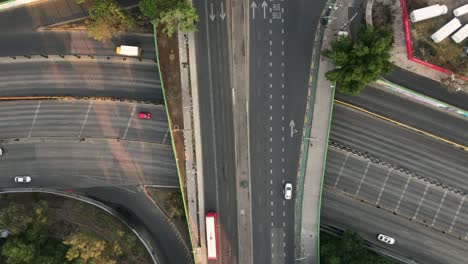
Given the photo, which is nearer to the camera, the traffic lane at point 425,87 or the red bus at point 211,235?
the red bus at point 211,235

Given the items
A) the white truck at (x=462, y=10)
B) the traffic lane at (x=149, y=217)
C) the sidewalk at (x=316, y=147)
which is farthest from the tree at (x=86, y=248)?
the white truck at (x=462, y=10)

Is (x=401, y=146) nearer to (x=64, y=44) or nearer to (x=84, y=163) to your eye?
(x=84, y=163)

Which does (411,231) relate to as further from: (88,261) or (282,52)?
(88,261)

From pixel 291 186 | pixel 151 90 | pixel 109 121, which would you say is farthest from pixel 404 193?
pixel 109 121

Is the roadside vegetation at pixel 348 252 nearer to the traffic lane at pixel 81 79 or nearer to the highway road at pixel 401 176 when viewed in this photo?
the highway road at pixel 401 176

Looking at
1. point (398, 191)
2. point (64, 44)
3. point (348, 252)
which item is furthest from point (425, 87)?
point (64, 44)
